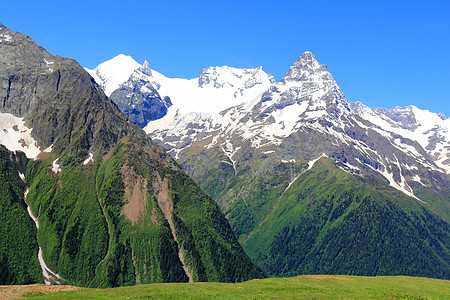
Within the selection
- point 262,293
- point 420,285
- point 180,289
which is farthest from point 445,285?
point 180,289

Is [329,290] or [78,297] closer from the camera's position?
[78,297]

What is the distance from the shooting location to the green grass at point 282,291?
114m

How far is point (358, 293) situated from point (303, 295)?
18.2m

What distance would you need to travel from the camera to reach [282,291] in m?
124

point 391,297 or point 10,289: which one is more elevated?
point 10,289

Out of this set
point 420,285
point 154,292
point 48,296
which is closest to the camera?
point 48,296

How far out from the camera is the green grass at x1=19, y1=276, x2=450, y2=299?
374ft

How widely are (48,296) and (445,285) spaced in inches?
5307

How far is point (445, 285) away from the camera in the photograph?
153 m

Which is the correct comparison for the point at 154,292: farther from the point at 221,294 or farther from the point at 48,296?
the point at 48,296

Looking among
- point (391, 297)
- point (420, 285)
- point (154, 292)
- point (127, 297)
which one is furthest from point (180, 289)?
point (420, 285)

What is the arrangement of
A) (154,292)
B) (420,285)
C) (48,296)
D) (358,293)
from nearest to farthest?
(48,296) < (154,292) < (358,293) < (420,285)

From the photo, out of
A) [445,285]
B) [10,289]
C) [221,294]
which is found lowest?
[445,285]

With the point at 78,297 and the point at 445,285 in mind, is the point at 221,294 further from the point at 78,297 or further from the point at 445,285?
the point at 445,285
